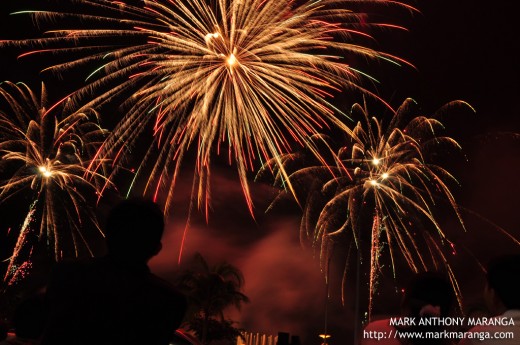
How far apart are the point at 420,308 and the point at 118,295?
2.02 m

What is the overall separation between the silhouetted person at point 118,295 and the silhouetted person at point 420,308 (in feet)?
5.06

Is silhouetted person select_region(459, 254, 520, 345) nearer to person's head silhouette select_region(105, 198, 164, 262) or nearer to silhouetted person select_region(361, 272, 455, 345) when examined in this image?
silhouetted person select_region(361, 272, 455, 345)

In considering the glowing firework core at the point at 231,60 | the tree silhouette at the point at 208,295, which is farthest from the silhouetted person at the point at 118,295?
the tree silhouette at the point at 208,295

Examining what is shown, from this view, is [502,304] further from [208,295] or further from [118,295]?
[208,295]

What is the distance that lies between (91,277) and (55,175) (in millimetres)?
23053

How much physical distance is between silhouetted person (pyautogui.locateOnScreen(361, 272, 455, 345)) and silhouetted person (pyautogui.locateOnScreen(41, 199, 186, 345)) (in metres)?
1.54

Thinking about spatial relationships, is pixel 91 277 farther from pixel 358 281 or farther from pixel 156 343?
pixel 358 281

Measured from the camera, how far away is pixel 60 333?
8.95 feet

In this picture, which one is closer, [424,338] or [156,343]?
[156,343]

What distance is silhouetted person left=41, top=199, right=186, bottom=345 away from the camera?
2.77 metres

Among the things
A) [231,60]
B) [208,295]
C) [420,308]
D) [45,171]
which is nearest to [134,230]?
[420,308]

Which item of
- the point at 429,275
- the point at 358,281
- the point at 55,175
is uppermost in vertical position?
the point at 55,175

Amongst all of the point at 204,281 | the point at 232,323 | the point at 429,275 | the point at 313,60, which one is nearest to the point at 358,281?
the point at 313,60

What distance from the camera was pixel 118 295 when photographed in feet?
9.26
